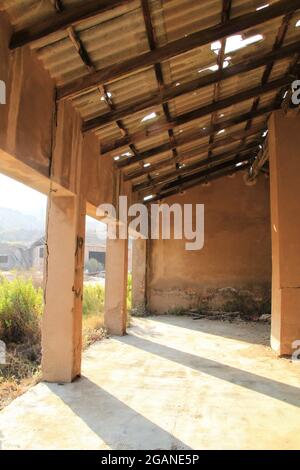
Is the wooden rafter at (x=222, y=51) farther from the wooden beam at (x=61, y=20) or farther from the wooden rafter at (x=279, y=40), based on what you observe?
the wooden beam at (x=61, y=20)

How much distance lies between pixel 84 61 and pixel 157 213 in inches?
320

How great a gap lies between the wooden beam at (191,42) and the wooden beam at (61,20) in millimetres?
892

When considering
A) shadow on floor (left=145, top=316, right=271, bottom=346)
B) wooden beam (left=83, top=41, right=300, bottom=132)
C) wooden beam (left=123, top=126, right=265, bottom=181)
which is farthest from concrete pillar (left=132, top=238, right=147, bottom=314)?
wooden beam (left=83, top=41, right=300, bottom=132)

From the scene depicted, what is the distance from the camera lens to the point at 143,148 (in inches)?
283

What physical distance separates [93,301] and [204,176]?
475 cm

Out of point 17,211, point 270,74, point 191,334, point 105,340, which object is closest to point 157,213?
point 191,334

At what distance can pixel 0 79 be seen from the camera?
322cm

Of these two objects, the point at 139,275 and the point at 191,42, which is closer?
the point at 191,42

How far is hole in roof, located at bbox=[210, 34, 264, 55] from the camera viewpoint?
15.6 feet

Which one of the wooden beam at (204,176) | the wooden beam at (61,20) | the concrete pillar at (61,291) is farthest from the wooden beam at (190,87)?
the wooden beam at (204,176)

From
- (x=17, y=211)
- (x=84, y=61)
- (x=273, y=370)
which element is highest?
(x=17, y=211)

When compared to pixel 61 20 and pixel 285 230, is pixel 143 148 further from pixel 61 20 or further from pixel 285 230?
pixel 61 20

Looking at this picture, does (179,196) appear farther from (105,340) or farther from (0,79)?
(0,79)

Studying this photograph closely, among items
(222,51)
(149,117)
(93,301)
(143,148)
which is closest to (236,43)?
(222,51)
